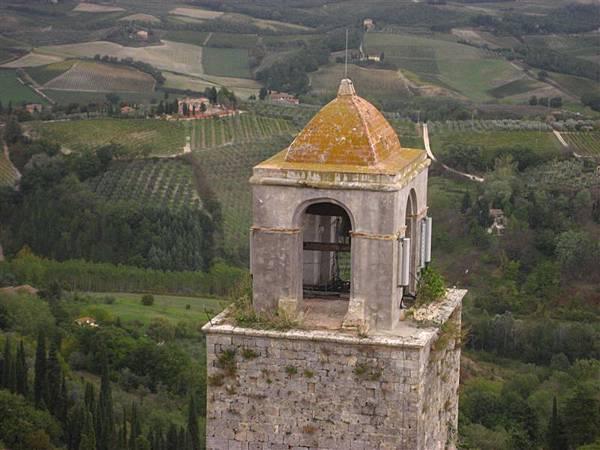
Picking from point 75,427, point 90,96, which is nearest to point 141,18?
point 90,96

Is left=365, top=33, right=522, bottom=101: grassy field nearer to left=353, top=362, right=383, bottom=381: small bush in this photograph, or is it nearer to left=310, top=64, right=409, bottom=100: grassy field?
left=310, top=64, right=409, bottom=100: grassy field

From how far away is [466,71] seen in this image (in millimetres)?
128750

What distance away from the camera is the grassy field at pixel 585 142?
98.4 m

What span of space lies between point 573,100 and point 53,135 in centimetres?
4050

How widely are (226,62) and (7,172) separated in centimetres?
3693

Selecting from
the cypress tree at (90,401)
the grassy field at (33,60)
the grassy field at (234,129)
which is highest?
the grassy field at (33,60)

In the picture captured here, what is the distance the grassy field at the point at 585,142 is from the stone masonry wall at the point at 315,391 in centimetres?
8070

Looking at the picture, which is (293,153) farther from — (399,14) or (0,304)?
Answer: (399,14)

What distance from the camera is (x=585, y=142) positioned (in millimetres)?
100375

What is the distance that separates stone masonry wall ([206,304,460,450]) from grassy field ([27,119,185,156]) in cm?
8610

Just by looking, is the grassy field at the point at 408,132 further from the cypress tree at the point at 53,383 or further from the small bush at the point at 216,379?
the small bush at the point at 216,379

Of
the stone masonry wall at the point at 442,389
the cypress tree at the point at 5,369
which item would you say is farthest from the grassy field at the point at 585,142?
the stone masonry wall at the point at 442,389

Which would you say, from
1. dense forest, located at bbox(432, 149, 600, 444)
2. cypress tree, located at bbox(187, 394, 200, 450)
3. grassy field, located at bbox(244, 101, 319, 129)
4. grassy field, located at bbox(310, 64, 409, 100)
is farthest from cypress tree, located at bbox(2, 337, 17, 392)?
grassy field, located at bbox(310, 64, 409, 100)

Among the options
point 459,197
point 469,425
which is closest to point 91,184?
point 459,197
